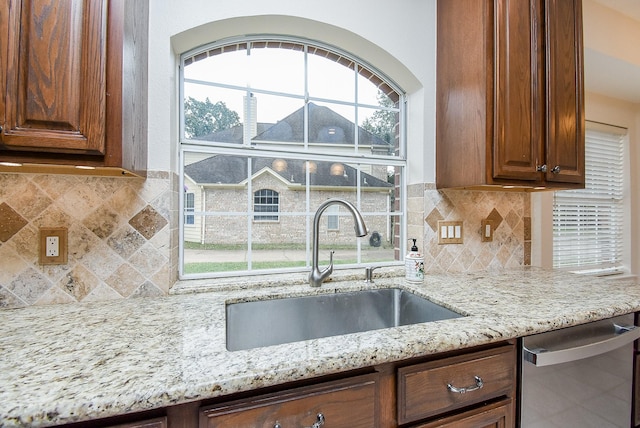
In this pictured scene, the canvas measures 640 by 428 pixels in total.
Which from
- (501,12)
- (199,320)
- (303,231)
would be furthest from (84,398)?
(501,12)

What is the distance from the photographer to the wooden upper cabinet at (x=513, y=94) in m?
1.30

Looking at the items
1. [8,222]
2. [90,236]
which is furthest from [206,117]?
[8,222]

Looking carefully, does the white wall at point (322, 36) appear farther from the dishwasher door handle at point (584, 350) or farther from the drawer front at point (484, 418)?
the drawer front at point (484, 418)

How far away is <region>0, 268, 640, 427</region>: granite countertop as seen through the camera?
53cm

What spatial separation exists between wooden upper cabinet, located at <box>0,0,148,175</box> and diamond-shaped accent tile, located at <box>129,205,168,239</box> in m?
0.32

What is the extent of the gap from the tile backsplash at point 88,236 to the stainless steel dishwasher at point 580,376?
136 centimetres

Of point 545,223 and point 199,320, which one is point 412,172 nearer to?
point 545,223

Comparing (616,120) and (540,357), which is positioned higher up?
(616,120)

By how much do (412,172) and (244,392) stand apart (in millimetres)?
1408

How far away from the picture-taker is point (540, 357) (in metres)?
0.89

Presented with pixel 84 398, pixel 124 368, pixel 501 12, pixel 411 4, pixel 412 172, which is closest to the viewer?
pixel 84 398

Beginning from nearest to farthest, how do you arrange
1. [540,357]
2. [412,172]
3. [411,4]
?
[540,357] → [411,4] → [412,172]

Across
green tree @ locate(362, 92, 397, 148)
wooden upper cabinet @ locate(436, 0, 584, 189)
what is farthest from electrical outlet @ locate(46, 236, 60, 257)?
Answer: wooden upper cabinet @ locate(436, 0, 584, 189)

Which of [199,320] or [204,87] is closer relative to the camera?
[199,320]
